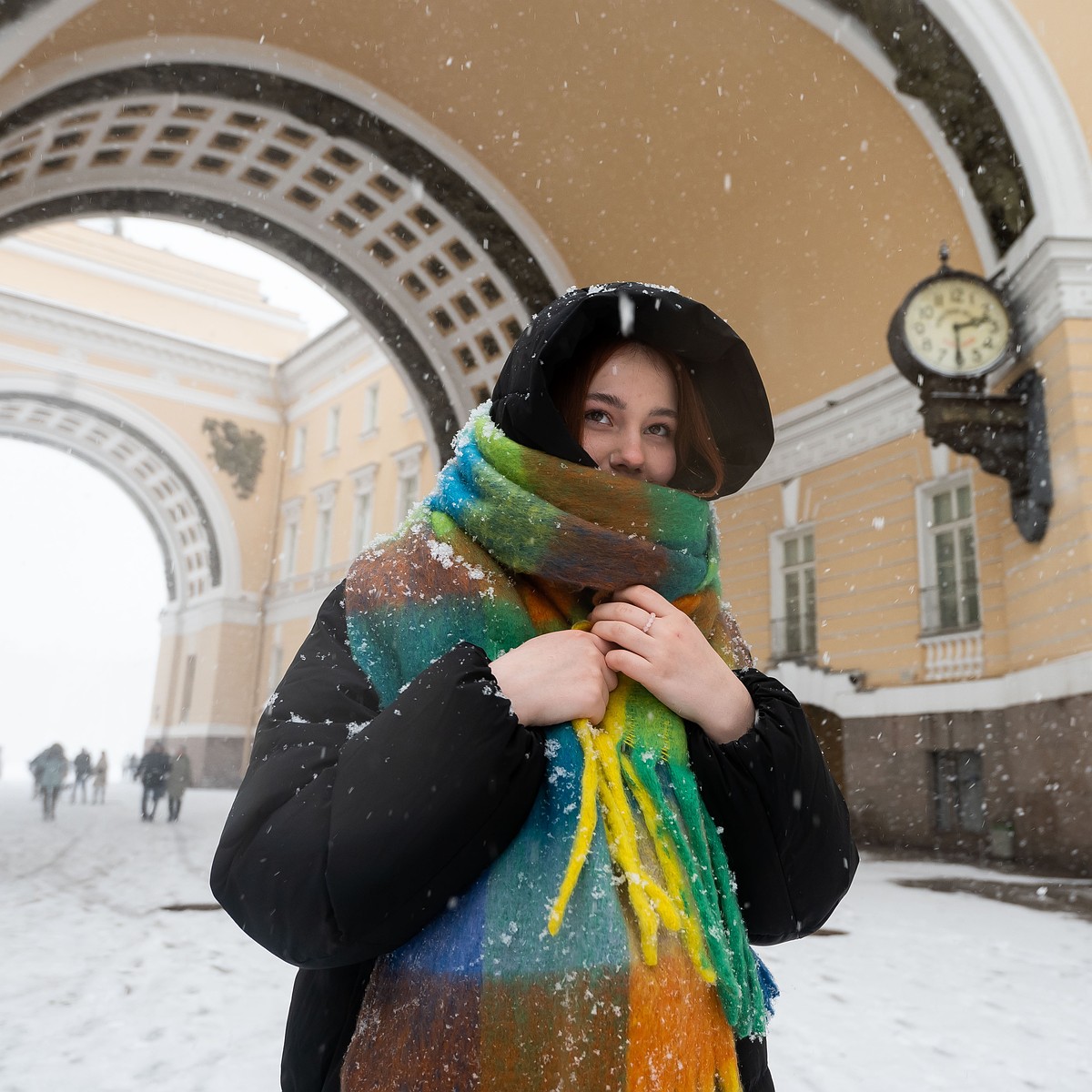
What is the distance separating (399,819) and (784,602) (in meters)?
12.8

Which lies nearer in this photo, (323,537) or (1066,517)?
(1066,517)

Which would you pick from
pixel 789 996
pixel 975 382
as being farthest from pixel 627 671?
pixel 975 382

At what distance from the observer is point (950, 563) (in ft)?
35.6

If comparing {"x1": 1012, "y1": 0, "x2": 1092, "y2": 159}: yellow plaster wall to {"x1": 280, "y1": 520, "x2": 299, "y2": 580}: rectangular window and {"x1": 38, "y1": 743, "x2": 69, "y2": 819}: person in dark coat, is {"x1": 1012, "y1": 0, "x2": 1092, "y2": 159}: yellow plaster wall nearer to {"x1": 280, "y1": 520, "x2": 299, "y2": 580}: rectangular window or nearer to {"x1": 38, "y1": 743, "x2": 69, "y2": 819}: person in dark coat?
{"x1": 38, "y1": 743, "x2": 69, "y2": 819}: person in dark coat

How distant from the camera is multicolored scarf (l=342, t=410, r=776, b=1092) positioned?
957 mm

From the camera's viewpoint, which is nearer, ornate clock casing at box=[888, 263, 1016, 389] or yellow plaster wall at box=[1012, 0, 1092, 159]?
ornate clock casing at box=[888, 263, 1016, 389]

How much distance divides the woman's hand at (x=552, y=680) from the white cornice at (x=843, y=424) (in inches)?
441

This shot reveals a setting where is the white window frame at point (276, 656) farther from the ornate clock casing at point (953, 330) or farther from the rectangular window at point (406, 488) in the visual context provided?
the ornate clock casing at point (953, 330)

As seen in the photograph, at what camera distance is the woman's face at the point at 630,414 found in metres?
1.32

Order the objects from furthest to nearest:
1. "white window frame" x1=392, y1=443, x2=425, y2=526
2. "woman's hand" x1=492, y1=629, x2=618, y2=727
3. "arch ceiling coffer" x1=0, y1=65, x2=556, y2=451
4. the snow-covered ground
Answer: "white window frame" x1=392, y1=443, x2=425, y2=526
"arch ceiling coffer" x1=0, y1=65, x2=556, y2=451
the snow-covered ground
"woman's hand" x1=492, y1=629, x2=618, y2=727

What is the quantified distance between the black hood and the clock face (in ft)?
27.9

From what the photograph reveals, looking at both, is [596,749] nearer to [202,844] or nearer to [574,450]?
[574,450]

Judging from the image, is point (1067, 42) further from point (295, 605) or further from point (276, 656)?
point (276, 656)

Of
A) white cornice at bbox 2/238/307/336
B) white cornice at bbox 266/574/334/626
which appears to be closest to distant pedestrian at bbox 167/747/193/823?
white cornice at bbox 266/574/334/626
